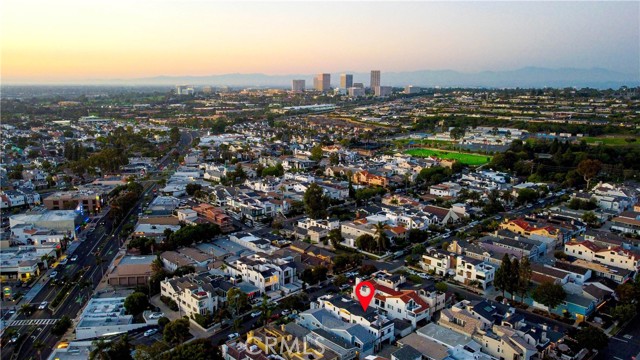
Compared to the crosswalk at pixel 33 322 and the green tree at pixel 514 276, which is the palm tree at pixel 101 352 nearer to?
the crosswalk at pixel 33 322

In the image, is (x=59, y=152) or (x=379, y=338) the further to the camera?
(x=59, y=152)

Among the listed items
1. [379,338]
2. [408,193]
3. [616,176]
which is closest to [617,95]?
[616,176]

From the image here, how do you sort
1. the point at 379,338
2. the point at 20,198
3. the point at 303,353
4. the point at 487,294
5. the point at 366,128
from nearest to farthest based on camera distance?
1. the point at 303,353
2. the point at 379,338
3. the point at 487,294
4. the point at 20,198
5. the point at 366,128

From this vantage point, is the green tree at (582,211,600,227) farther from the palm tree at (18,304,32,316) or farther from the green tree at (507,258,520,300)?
the palm tree at (18,304,32,316)

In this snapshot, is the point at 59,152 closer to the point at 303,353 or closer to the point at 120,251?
the point at 120,251

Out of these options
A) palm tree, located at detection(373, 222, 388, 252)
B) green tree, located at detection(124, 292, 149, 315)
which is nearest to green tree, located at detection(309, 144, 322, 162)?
palm tree, located at detection(373, 222, 388, 252)

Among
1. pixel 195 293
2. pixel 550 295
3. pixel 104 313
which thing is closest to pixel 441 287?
pixel 550 295
